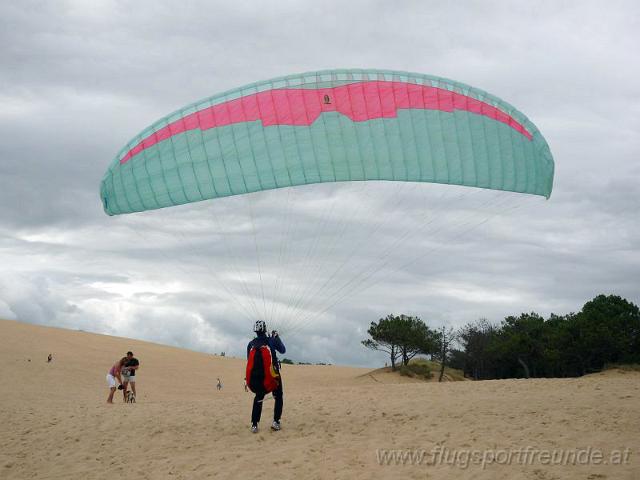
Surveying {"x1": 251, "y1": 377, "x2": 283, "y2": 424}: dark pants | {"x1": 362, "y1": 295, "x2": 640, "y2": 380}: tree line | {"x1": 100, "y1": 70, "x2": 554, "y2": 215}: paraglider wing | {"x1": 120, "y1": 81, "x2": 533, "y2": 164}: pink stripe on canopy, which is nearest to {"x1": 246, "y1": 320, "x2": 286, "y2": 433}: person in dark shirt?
{"x1": 251, "y1": 377, "x2": 283, "y2": 424}: dark pants

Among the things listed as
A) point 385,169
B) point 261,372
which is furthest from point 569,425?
point 385,169

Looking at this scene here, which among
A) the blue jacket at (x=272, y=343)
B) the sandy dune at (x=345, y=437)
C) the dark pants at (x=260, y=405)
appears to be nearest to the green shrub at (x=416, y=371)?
the sandy dune at (x=345, y=437)

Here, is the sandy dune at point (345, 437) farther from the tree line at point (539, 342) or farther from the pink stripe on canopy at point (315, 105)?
the tree line at point (539, 342)

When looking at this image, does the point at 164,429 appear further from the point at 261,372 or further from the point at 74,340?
the point at 74,340

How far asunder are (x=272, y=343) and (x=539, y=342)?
111 feet

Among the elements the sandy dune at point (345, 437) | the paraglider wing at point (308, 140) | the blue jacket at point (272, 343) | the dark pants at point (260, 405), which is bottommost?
the sandy dune at point (345, 437)

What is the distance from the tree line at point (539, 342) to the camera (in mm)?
32969

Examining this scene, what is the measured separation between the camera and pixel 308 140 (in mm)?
12945

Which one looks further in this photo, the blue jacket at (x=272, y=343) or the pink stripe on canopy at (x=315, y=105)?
the pink stripe on canopy at (x=315, y=105)

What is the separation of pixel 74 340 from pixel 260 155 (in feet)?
123

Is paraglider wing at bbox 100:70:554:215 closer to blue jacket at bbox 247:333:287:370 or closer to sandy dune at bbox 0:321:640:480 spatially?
blue jacket at bbox 247:333:287:370

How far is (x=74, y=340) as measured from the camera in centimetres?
4516

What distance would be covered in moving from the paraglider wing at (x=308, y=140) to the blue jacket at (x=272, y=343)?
11.9 ft

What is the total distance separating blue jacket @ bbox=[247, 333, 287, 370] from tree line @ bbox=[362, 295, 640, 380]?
2737 cm
